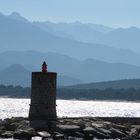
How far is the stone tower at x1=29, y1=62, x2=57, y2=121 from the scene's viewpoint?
119 feet

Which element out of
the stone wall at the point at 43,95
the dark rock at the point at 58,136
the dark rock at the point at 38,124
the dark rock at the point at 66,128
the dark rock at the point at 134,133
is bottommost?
the dark rock at the point at 58,136

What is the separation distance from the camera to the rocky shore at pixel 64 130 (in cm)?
3353

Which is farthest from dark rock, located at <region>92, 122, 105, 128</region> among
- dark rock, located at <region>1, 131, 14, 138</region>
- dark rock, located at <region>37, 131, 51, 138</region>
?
dark rock, located at <region>1, 131, 14, 138</region>

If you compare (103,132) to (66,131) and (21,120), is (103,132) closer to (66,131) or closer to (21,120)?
(66,131)

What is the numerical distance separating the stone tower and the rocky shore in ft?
3.19

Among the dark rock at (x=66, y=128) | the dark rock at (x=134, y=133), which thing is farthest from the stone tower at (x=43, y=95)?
the dark rock at (x=134, y=133)

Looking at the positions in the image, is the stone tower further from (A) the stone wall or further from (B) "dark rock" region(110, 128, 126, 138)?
(B) "dark rock" region(110, 128, 126, 138)

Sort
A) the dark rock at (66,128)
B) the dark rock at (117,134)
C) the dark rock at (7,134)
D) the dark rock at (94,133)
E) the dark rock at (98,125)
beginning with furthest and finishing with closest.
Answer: the dark rock at (98,125) < the dark rock at (117,134) < the dark rock at (94,133) < the dark rock at (66,128) < the dark rock at (7,134)

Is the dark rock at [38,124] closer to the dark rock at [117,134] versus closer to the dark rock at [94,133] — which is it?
the dark rock at [94,133]

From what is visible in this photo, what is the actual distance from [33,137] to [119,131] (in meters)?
6.84

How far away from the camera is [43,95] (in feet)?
119

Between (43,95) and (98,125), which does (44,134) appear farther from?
(98,125)

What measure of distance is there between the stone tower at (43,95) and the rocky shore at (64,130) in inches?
38.3

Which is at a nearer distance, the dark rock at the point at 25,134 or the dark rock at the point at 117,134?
the dark rock at the point at 25,134
